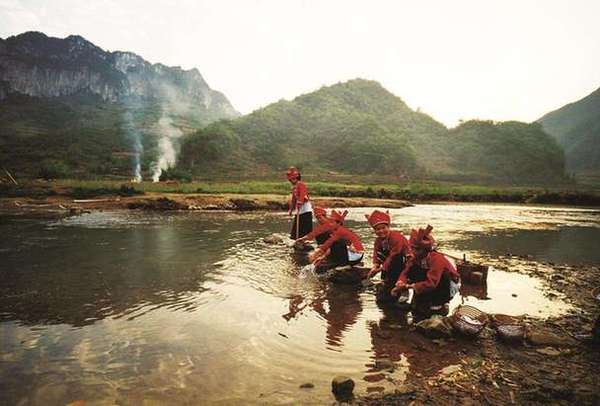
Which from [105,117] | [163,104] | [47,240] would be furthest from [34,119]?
[47,240]

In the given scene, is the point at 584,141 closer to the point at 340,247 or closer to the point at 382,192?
the point at 382,192

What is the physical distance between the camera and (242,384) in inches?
171

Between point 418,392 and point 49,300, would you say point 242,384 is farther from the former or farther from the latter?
point 49,300

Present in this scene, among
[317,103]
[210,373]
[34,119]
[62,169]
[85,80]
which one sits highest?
[85,80]

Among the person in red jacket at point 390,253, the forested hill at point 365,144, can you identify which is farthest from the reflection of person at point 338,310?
the forested hill at point 365,144

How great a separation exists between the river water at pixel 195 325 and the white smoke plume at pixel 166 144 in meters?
49.7

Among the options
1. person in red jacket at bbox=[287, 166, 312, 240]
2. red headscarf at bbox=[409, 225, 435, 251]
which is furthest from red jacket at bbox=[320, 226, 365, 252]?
person in red jacket at bbox=[287, 166, 312, 240]

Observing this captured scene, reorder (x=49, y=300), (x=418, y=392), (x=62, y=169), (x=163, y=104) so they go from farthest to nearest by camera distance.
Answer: (x=163, y=104), (x=62, y=169), (x=49, y=300), (x=418, y=392)

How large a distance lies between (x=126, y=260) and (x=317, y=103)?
118 meters

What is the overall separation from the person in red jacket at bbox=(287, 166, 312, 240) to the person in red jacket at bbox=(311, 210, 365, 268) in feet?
8.23

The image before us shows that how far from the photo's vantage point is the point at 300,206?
11.6 metres

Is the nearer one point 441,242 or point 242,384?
point 242,384

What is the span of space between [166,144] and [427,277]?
102974mm

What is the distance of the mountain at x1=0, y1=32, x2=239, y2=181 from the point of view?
245 ft
